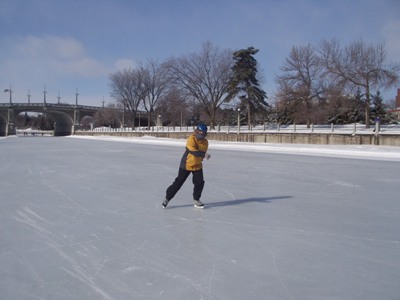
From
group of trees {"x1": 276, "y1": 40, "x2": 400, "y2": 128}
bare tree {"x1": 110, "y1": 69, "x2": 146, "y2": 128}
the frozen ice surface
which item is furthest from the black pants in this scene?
bare tree {"x1": 110, "y1": 69, "x2": 146, "y2": 128}

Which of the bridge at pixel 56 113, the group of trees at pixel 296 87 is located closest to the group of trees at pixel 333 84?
the group of trees at pixel 296 87

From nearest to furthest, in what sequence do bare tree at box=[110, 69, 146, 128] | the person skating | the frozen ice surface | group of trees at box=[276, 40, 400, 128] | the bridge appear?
1. the frozen ice surface
2. the person skating
3. group of trees at box=[276, 40, 400, 128]
4. bare tree at box=[110, 69, 146, 128]
5. the bridge

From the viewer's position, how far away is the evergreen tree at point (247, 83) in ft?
119

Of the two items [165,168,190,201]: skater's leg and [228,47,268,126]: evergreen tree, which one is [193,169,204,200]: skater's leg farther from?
[228,47,268,126]: evergreen tree

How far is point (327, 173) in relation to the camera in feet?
29.8

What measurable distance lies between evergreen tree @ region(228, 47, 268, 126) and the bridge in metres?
52.0

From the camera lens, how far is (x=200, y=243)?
11.0 ft

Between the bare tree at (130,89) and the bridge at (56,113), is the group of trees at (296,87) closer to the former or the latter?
the bare tree at (130,89)

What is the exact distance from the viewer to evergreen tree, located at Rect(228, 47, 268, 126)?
119 feet

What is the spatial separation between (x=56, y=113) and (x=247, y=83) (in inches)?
2344

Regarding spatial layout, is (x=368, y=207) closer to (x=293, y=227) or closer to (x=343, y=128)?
(x=293, y=227)

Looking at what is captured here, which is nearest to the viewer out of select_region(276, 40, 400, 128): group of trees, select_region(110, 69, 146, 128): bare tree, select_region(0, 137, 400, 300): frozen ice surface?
select_region(0, 137, 400, 300): frozen ice surface

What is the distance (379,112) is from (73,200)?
42.1 metres

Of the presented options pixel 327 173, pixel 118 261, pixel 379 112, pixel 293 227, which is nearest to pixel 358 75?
pixel 379 112
